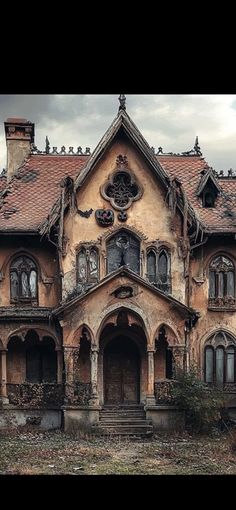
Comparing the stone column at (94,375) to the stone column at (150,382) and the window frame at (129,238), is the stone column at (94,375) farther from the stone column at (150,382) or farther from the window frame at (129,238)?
the window frame at (129,238)

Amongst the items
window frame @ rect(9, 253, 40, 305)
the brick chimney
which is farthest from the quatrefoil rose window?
the brick chimney

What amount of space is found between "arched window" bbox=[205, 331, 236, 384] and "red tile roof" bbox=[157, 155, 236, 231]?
13.4 feet

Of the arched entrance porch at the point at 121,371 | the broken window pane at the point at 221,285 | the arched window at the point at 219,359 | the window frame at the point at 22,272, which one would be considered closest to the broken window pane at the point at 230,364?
the arched window at the point at 219,359

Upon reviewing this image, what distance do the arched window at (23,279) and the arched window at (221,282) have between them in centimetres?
646

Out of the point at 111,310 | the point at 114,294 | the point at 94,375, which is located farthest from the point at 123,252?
the point at 94,375

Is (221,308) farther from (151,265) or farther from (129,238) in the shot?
(129,238)

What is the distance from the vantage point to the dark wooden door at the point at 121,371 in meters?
23.8

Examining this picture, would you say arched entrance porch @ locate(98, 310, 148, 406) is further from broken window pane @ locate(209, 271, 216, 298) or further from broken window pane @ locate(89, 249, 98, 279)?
broken window pane @ locate(209, 271, 216, 298)

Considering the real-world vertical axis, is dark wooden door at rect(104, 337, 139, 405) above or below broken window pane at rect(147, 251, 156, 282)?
below

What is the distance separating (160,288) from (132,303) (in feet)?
5.75

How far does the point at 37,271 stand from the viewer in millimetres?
24016

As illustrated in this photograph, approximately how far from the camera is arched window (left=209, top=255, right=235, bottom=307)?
79.9 feet
